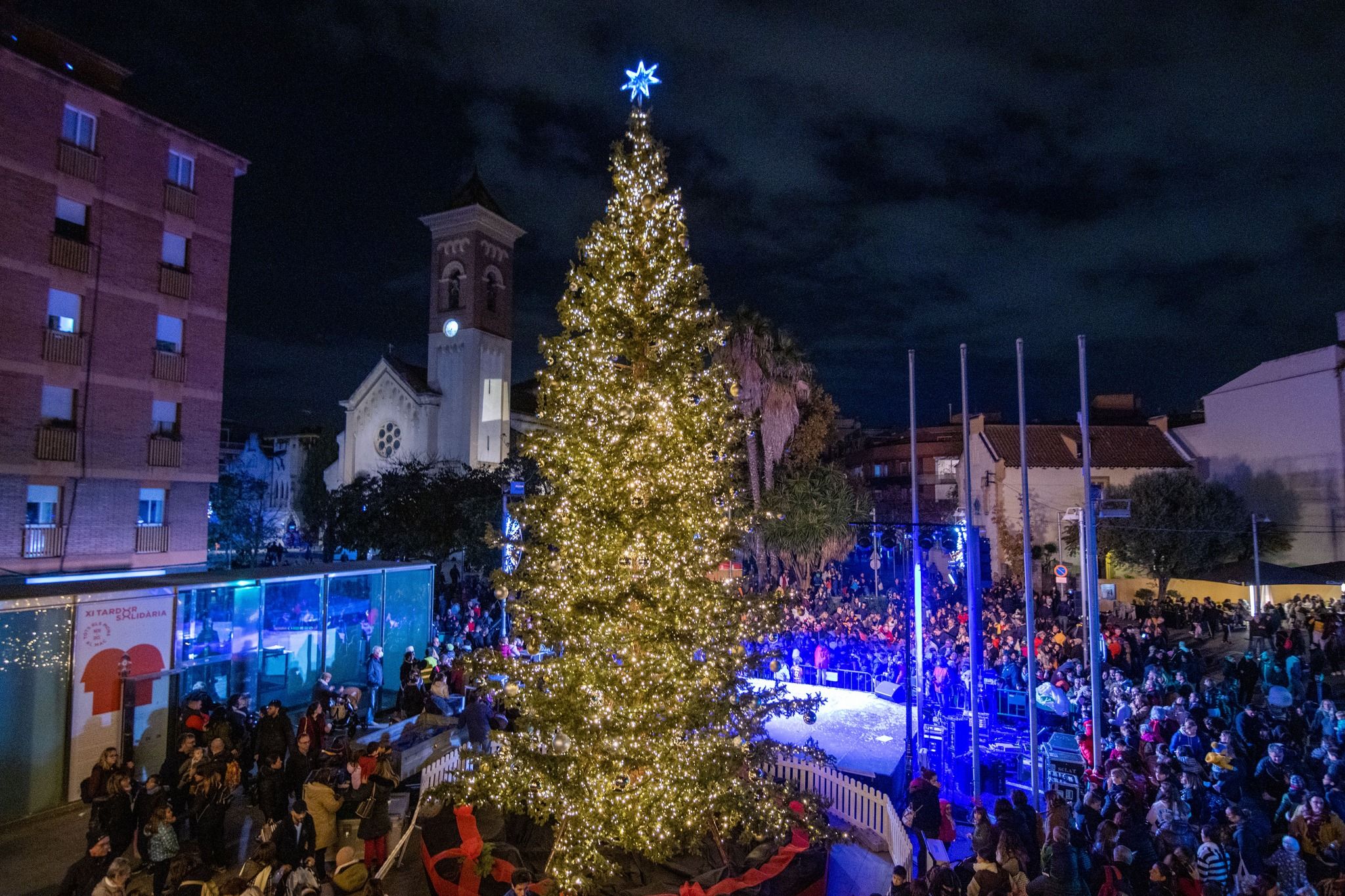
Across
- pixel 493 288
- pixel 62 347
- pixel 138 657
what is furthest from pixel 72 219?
pixel 493 288

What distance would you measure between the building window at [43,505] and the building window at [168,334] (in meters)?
4.90

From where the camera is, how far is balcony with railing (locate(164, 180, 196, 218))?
22527 millimetres

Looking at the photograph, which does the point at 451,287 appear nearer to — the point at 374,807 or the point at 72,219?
the point at 72,219

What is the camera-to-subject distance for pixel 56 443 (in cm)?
1962

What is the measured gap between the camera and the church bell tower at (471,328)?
46.7 metres

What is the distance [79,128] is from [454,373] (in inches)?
1067

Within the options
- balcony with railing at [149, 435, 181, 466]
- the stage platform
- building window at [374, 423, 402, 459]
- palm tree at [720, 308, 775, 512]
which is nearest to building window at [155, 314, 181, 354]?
balcony with railing at [149, 435, 181, 466]

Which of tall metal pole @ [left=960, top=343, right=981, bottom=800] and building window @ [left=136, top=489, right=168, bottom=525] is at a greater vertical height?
building window @ [left=136, top=489, right=168, bottom=525]

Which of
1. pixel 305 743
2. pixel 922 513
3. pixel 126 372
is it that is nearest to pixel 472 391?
pixel 126 372

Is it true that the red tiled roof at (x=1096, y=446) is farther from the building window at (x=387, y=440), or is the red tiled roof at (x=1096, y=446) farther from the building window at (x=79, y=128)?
the building window at (x=79, y=128)

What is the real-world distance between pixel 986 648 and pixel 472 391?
34.8m

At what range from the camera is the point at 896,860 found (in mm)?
9391

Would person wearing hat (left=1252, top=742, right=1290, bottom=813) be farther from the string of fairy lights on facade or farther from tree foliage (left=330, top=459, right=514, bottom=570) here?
tree foliage (left=330, top=459, right=514, bottom=570)

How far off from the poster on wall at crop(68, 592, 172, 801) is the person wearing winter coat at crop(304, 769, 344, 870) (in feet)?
14.5
